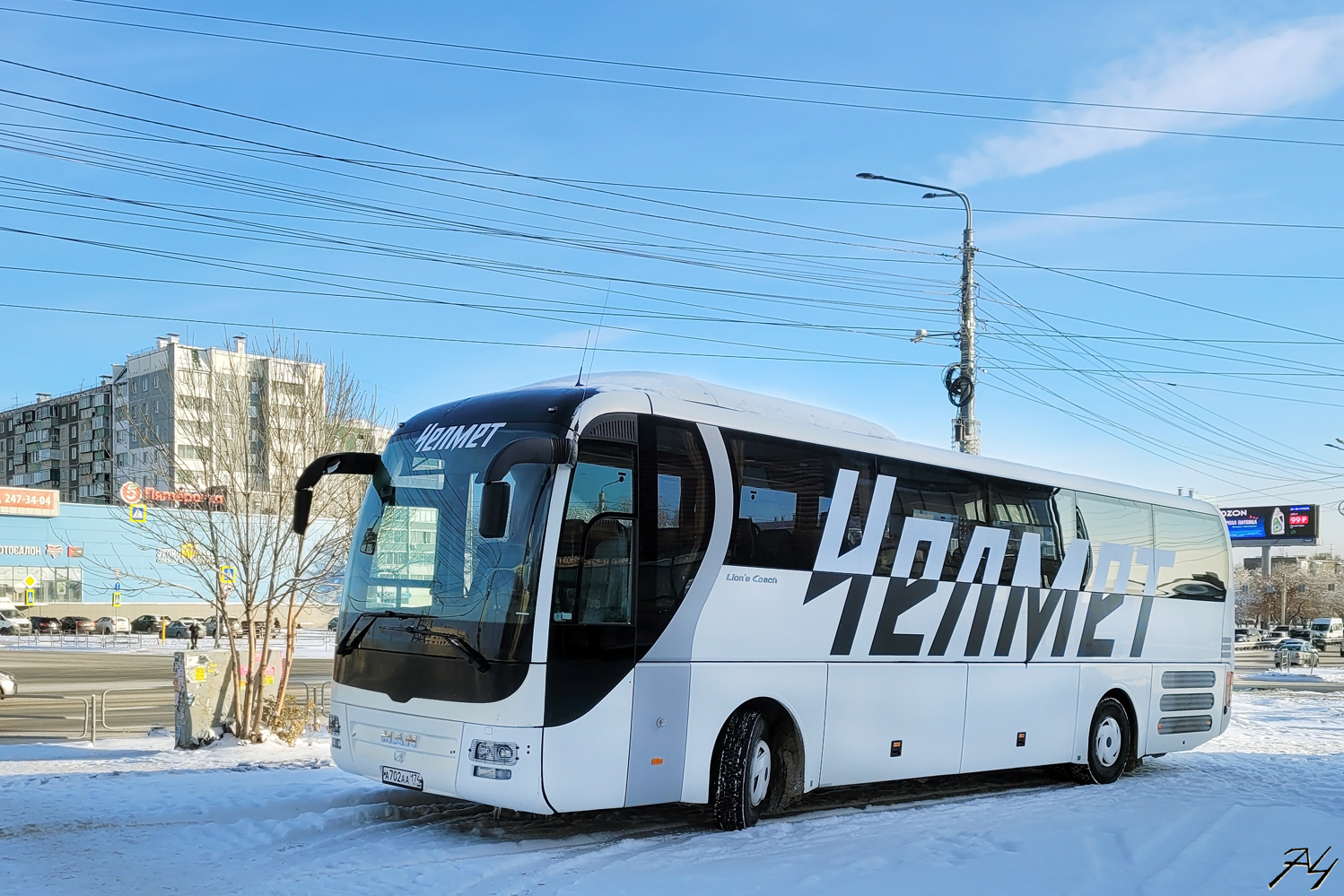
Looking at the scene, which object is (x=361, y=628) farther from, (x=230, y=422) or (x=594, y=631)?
(x=230, y=422)

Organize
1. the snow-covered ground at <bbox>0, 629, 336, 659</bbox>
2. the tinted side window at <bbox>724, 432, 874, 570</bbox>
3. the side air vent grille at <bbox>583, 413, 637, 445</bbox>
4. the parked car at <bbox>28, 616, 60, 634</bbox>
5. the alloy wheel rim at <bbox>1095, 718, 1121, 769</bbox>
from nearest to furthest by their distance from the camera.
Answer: the side air vent grille at <bbox>583, 413, 637, 445</bbox> < the tinted side window at <bbox>724, 432, 874, 570</bbox> < the alloy wheel rim at <bbox>1095, 718, 1121, 769</bbox> < the snow-covered ground at <bbox>0, 629, 336, 659</bbox> < the parked car at <bbox>28, 616, 60, 634</bbox>

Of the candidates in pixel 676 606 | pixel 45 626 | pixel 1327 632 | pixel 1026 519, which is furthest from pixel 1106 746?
pixel 1327 632

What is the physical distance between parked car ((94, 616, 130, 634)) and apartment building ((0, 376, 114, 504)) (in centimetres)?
4430

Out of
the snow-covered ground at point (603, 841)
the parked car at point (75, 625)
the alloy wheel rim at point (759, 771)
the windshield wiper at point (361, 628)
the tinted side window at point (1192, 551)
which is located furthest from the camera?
the parked car at point (75, 625)

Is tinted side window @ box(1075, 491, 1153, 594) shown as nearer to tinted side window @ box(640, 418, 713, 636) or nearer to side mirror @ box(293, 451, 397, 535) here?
tinted side window @ box(640, 418, 713, 636)

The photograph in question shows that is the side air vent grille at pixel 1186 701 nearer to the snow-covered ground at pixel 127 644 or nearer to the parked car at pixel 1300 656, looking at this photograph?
the snow-covered ground at pixel 127 644

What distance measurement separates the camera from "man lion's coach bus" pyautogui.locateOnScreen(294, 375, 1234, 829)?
851 cm

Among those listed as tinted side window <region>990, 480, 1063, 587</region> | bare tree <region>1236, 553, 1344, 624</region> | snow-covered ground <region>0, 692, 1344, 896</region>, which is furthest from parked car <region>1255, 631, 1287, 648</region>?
snow-covered ground <region>0, 692, 1344, 896</region>

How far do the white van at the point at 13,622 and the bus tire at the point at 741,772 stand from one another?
68.1 meters

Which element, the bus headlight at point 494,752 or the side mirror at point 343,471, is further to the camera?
the side mirror at point 343,471

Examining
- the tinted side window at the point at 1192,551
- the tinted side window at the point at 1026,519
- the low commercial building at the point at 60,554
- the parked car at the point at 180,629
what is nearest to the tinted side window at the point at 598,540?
the tinted side window at the point at 1026,519

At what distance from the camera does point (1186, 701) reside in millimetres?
15469

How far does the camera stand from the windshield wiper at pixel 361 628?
9.08 meters

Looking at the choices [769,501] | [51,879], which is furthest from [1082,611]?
[51,879]
